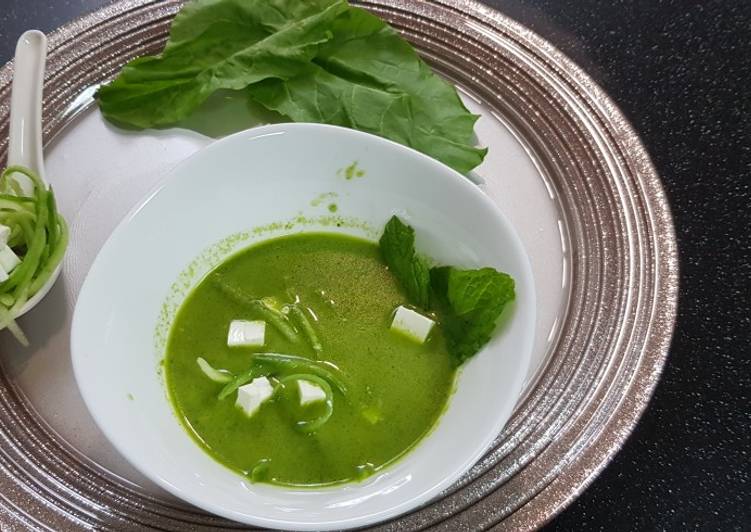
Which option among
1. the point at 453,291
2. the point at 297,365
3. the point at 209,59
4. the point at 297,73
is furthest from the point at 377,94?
the point at 297,365

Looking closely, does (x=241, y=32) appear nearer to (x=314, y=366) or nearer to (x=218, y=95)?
(x=218, y=95)

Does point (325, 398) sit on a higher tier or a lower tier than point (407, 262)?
lower

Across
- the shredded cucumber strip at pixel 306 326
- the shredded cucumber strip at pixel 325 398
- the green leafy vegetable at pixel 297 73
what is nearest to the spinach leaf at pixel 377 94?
A: the green leafy vegetable at pixel 297 73

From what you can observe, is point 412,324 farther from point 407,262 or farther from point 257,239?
point 257,239

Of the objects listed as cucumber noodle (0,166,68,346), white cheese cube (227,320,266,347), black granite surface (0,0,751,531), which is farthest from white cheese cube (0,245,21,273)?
black granite surface (0,0,751,531)

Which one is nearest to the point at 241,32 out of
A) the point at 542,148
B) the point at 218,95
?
the point at 218,95

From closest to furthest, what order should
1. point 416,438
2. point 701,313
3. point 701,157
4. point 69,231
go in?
point 416,438, point 69,231, point 701,313, point 701,157

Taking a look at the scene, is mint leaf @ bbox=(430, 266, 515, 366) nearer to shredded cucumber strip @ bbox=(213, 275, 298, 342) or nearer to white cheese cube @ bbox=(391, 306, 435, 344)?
white cheese cube @ bbox=(391, 306, 435, 344)
